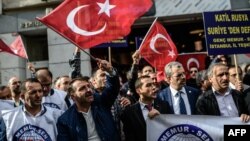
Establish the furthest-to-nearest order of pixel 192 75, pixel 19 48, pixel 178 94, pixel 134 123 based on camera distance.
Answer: pixel 192 75
pixel 19 48
pixel 178 94
pixel 134 123

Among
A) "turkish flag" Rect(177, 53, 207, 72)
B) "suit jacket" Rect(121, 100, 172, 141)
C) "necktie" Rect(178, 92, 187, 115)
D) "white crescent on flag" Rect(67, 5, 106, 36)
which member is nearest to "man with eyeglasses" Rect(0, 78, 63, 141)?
"suit jacket" Rect(121, 100, 172, 141)

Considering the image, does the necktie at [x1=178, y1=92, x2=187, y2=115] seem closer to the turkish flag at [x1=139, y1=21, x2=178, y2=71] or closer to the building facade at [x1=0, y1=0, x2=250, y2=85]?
the turkish flag at [x1=139, y1=21, x2=178, y2=71]

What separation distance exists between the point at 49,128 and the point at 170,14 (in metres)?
8.76

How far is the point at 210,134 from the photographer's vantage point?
434 centimetres

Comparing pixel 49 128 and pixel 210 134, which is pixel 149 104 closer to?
pixel 210 134

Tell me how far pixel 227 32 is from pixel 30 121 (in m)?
3.11

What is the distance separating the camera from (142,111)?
4680 millimetres

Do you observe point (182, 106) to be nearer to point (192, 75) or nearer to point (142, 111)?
point (142, 111)

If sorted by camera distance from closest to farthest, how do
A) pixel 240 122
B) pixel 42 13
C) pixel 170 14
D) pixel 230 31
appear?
1. pixel 240 122
2. pixel 230 31
3. pixel 170 14
4. pixel 42 13

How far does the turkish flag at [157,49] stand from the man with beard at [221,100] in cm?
285

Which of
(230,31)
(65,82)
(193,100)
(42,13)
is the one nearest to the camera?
(193,100)

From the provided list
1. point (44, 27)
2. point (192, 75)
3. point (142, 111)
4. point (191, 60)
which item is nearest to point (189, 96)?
point (142, 111)

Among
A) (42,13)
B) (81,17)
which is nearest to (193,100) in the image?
(81,17)

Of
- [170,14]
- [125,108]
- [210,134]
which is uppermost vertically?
[170,14]
